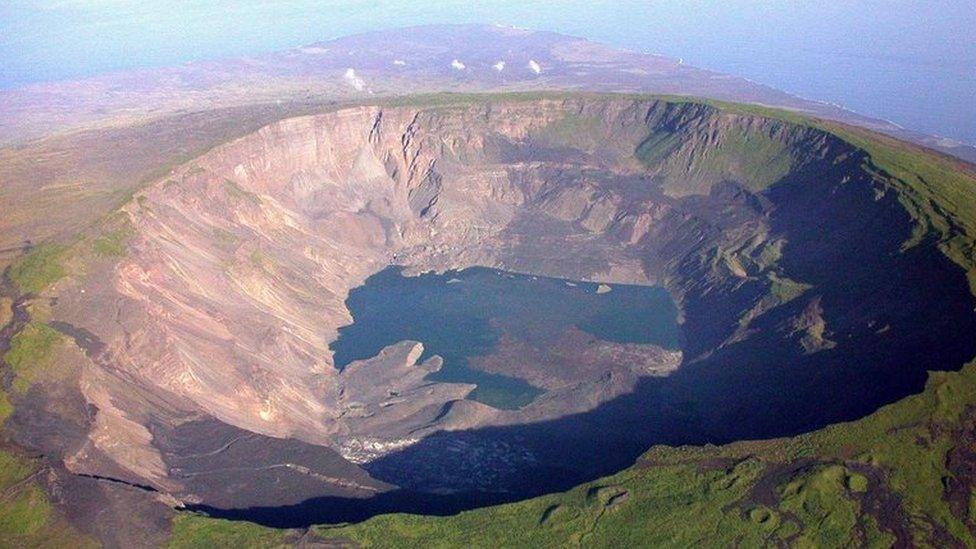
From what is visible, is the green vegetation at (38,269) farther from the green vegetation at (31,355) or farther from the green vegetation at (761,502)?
the green vegetation at (761,502)

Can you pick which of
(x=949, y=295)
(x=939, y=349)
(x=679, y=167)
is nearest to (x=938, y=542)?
(x=939, y=349)

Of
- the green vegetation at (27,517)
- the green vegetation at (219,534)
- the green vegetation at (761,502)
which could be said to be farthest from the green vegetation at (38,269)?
the green vegetation at (761,502)

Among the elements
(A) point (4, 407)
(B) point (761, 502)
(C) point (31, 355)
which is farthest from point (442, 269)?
(B) point (761, 502)

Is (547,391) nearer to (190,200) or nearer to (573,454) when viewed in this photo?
(573,454)

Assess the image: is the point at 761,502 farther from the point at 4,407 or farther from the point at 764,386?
the point at 4,407

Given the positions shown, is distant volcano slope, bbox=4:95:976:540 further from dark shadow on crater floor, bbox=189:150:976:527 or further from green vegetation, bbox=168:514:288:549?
green vegetation, bbox=168:514:288:549
